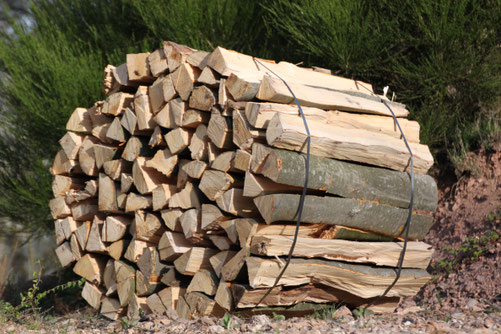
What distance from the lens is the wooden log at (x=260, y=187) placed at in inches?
123

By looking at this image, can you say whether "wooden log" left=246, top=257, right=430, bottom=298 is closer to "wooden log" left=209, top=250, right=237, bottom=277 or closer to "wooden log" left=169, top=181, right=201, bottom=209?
"wooden log" left=209, top=250, right=237, bottom=277

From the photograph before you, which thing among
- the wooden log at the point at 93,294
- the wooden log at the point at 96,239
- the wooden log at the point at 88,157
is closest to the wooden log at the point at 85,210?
the wooden log at the point at 96,239

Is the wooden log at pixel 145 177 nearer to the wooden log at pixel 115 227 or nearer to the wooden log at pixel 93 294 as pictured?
the wooden log at pixel 115 227

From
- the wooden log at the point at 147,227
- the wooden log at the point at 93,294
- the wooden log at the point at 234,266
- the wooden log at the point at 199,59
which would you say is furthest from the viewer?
the wooden log at the point at 93,294

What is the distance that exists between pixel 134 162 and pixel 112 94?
0.73 meters

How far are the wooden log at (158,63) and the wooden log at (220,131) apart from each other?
0.66m

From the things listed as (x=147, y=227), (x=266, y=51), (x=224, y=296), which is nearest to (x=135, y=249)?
(x=147, y=227)

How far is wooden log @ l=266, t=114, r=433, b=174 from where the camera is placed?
3.11 metres

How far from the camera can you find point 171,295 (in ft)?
12.0

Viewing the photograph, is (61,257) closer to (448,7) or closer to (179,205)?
(179,205)

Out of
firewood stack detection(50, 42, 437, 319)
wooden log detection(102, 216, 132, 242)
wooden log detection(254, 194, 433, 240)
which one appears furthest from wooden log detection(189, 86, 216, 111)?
wooden log detection(102, 216, 132, 242)

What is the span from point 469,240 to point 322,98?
2034 mm

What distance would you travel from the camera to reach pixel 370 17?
550 centimetres

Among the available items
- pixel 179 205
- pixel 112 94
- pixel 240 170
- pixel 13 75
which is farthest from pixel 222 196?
pixel 13 75
